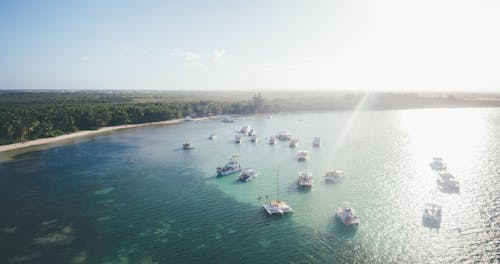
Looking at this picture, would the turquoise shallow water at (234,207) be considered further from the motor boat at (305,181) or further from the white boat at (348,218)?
the motor boat at (305,181)

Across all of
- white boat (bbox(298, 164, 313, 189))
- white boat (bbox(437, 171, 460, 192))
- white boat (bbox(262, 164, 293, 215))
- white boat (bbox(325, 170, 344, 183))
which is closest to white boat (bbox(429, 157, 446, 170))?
white boat (bbox(437, 171, 460, 192))

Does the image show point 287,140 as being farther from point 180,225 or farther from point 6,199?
point 6,199

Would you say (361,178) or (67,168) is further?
(67,168)

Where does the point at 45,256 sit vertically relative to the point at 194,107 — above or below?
below

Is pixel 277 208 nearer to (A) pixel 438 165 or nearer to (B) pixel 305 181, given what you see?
(B) pixel 305 181

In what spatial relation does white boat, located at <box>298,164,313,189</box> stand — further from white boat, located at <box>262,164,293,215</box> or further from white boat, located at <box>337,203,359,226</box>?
white boat, located at <box>337,203,359,226</box>

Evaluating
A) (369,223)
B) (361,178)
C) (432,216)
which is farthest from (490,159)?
(369,223)
